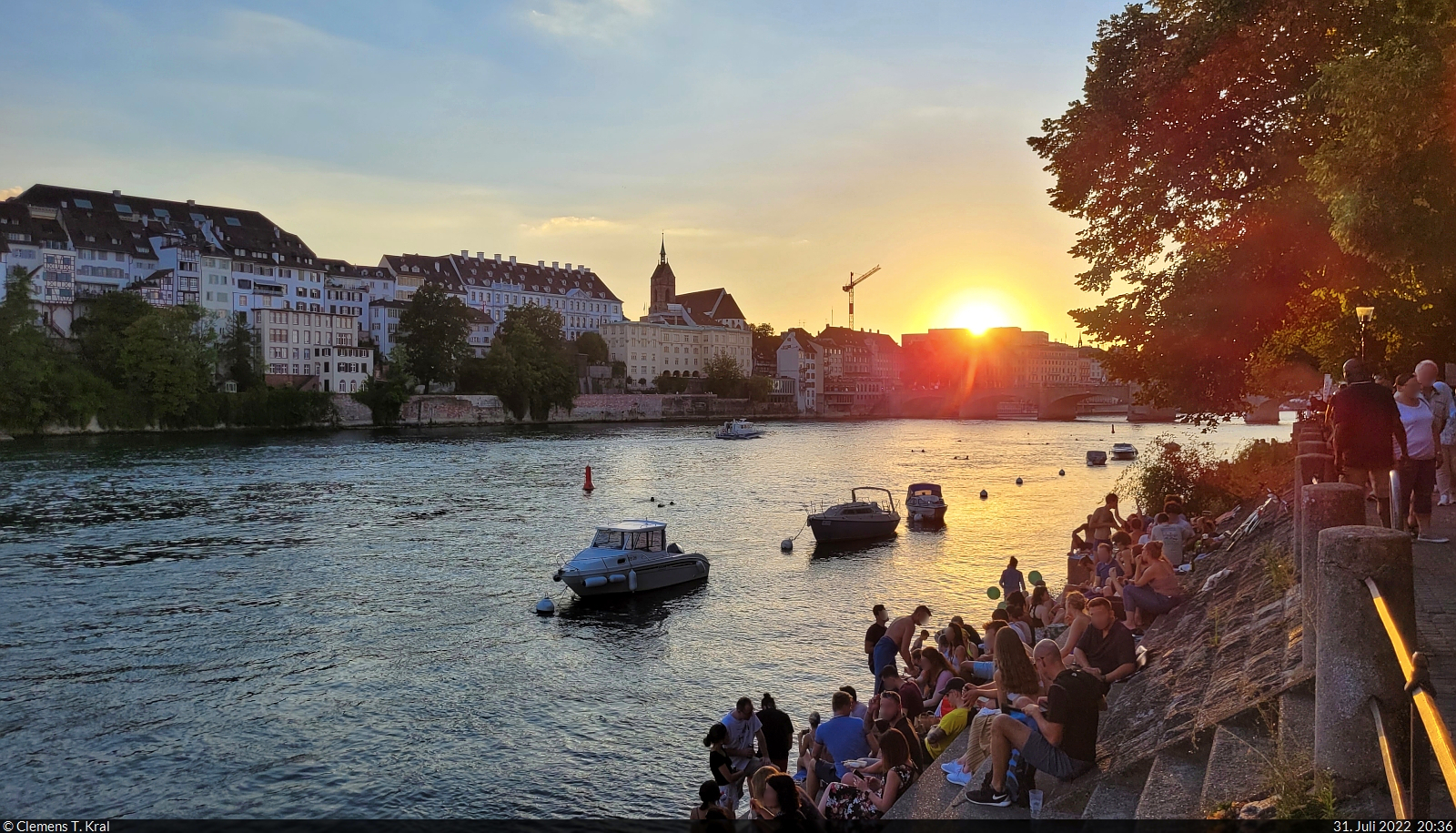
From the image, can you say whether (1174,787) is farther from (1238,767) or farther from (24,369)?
(24,369)

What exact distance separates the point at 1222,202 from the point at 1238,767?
19464 mm

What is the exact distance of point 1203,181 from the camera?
22.5 m

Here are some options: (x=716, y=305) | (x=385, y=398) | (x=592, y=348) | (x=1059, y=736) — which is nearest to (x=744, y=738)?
(x=1059, y=736)

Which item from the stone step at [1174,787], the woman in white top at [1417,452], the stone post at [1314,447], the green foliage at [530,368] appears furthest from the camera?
the green foliage at [530,368]

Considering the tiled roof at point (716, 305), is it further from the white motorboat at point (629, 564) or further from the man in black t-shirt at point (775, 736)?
the man in black t-shirt at point (775, 736)

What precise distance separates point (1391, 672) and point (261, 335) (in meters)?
114

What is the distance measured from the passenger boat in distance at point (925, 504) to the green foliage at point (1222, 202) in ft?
49.0

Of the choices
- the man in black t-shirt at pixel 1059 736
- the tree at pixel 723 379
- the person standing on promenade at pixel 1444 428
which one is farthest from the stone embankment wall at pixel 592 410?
the man in black t-shirt at pixel 1059 736

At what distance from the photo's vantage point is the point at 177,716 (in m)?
16.5

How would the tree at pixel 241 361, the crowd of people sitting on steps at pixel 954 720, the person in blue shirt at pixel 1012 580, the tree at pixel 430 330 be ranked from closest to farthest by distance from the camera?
1. the crowd of people sitting on steps at pixel 954 720
2. the person in blue shirt at pixel 1012 580
3. the tree at pixel 241 361
4. the tree at pixel 430 330

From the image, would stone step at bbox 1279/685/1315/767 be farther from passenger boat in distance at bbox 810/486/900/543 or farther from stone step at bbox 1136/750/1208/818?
passenger boat in distance at bbox 810/486/900/543

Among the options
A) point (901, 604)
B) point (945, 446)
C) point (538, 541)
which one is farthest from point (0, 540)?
point (945, 446)

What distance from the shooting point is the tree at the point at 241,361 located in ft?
316

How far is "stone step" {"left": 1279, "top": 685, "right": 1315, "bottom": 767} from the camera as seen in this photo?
5.68 metres
